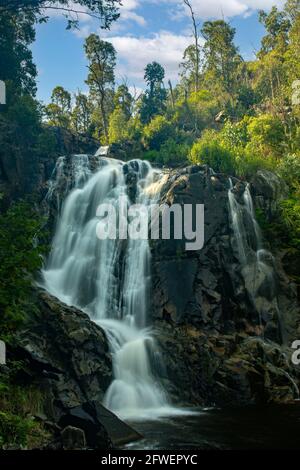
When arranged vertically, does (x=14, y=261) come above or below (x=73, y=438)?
above

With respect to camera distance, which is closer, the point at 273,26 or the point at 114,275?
the point at 114,275

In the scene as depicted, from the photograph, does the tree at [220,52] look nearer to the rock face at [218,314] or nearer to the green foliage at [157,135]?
the green foliage at [157,135]

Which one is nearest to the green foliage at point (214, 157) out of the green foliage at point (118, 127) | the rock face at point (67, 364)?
the rock face at point (67, 364)

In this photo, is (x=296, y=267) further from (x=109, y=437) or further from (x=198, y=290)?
(x=109, y=437)

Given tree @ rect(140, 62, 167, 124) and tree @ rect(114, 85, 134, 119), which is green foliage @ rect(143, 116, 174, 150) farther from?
tree @ rect(114, 85, 134, 119)

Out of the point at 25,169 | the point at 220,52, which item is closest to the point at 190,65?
the point at 220,52

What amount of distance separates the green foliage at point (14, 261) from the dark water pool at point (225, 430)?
13.0 ft

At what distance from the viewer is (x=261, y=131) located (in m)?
33.1

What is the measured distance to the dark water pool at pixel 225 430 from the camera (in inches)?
435

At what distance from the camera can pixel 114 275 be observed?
1998 cm

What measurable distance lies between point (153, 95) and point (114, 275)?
102 ft

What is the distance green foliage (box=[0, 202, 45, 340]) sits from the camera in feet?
32.2

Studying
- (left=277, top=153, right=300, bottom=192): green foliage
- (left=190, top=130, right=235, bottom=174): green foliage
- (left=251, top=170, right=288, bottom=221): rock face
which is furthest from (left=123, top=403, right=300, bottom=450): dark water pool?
(left=277, top=153, right=300, bottom=192): green foliage

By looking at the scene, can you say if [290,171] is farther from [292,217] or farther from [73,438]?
[73,438]
